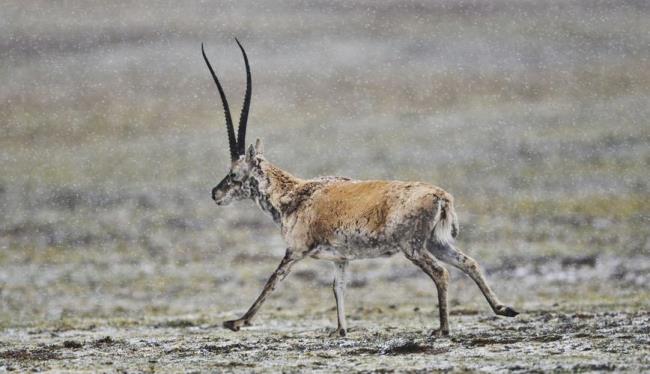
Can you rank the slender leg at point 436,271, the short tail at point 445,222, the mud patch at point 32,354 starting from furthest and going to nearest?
the short tail at point 445,222 < the slender leg at point 436,271 < the mud patch at point 32,354

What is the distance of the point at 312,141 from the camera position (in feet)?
197

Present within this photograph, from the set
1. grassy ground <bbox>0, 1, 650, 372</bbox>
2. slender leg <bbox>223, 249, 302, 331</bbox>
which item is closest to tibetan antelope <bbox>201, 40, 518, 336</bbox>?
slender leg <bbox>223, 249, 302, 331</bbox>

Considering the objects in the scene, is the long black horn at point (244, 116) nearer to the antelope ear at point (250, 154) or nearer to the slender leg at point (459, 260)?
the antelope ear at point (250, 154)

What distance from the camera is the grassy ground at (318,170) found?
16312 mm

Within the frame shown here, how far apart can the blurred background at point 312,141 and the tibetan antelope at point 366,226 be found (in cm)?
546

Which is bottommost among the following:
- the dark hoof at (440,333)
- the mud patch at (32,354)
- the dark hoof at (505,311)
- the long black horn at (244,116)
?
the mud patch at (32,354)

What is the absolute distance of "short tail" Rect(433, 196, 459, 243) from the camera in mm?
15328

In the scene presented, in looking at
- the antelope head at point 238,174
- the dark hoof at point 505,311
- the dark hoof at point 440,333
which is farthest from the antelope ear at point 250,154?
the dark hoof at point 505,311

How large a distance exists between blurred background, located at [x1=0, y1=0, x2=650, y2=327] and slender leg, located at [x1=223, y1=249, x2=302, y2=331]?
5.96 meters

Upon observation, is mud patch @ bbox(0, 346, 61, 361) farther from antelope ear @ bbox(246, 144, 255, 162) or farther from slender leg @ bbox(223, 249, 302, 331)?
antelope ear @ bbox(246, 144, 255, 162)

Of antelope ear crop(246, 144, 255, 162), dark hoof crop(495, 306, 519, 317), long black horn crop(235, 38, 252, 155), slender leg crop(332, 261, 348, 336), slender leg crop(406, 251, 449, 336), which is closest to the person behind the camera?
dark hoof crop(495, 306, 519, 317)

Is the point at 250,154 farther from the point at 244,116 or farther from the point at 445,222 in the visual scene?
the point at 445,222

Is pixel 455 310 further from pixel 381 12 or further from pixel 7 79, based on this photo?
pixel 381 12

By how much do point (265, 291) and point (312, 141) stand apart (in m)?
44.3
